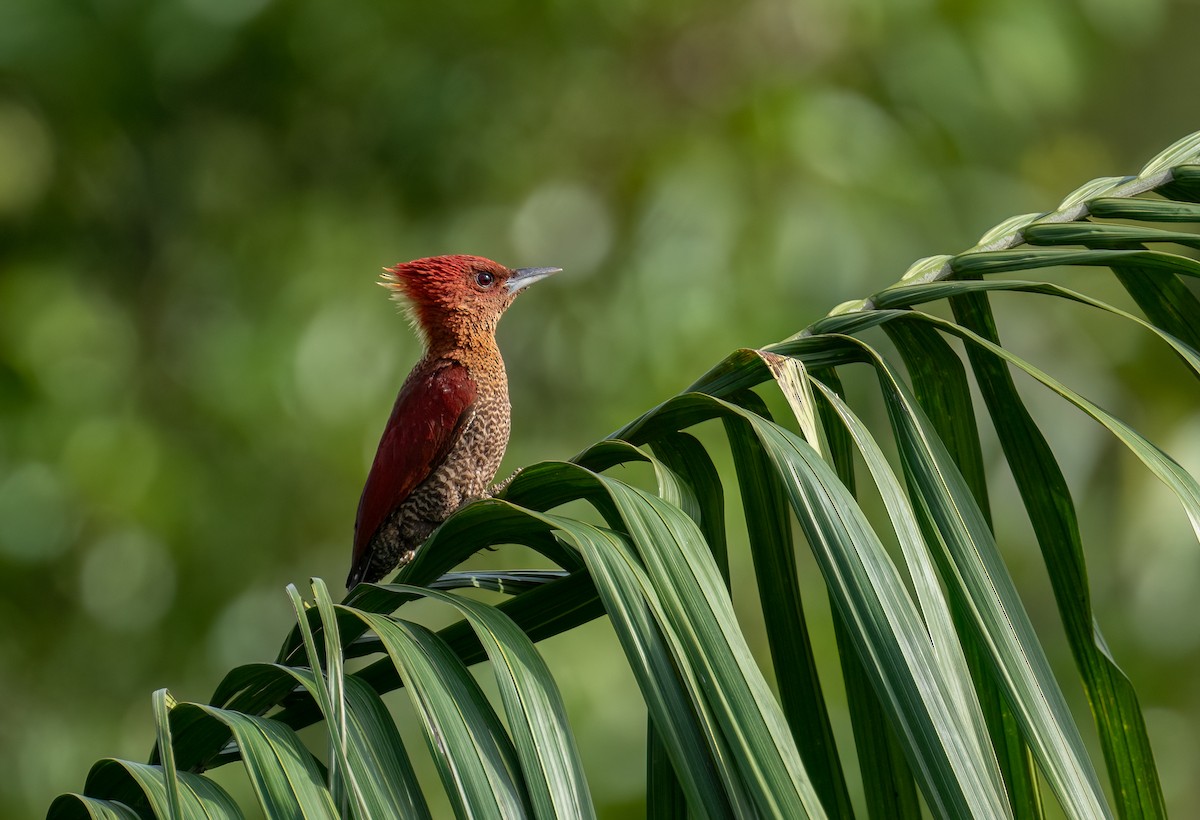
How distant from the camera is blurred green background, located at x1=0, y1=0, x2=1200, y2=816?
6.89 m

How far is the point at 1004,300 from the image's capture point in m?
7.76

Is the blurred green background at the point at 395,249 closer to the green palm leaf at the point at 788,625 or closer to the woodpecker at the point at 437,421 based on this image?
the woodpecker at the point at 437,421

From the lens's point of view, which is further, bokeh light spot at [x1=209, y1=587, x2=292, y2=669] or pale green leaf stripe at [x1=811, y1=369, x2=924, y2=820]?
bokeh light spot at [x1=209, y1=587, x2=292, y2=669]

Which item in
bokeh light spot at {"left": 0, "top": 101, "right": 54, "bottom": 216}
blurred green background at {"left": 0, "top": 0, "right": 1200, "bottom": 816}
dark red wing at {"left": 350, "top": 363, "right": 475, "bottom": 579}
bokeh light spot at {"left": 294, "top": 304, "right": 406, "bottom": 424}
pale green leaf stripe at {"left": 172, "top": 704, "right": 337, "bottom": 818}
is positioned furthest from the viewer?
bokeh light spot at {"left": 0, "top": 101, "right": 54, "bottom": 216}

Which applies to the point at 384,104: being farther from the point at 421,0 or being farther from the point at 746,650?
the point at 746,650

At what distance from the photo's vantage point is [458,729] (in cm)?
121

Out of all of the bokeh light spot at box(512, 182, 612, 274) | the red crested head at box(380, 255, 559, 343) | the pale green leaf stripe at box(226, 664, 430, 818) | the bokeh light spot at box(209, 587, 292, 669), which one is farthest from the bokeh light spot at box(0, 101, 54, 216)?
the pale green leaf stripe at box(226, 664, 430, 818)

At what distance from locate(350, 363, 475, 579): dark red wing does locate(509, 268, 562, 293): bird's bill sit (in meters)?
0.58

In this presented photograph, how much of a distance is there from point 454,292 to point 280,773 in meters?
2.75

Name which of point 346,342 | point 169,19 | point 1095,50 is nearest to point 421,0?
point 169,19

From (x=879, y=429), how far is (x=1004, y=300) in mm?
1122

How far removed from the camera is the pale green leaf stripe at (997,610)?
1147mm

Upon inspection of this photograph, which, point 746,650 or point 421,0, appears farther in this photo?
point 421,0

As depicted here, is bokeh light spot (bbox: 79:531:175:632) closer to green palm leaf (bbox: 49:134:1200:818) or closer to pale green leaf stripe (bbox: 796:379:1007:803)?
green palm leaf (bbox: 49:134:1200:818)
